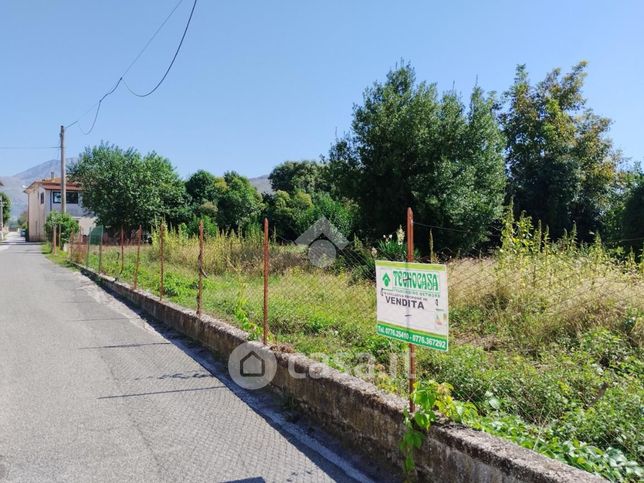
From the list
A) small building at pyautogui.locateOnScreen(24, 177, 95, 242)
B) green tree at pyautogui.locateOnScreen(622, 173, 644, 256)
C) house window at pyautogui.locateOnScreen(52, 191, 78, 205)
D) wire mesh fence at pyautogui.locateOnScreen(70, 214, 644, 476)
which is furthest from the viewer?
house window at pyautogui.locateOnScreen(52, 191, 78, 205)

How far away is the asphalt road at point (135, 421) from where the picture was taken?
135 inches

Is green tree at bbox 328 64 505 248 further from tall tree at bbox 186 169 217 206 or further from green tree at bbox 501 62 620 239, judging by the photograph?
tall tree at bbox 186 169 217 206

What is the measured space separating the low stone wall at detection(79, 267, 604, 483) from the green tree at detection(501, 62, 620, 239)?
21.1 m

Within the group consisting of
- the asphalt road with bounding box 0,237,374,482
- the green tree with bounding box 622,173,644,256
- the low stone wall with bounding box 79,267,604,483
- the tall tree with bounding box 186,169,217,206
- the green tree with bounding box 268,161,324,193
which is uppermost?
the green tree with bounding box 268,161,324,193

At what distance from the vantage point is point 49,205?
5078 centimetres

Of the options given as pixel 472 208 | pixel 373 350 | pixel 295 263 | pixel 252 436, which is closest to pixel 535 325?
pixel 373 350

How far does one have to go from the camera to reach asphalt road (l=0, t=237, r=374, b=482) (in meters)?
3.43

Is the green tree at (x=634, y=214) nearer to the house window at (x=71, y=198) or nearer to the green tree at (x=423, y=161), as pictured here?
the green tree at (x=423, y=161)

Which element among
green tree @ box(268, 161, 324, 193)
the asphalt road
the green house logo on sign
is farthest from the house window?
the green house logo on sign

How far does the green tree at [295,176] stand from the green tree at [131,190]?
1079cm

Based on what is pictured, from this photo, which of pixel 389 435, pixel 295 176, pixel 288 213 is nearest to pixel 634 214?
pixel 389 435

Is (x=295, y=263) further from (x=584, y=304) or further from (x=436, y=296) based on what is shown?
(x=436, y=296)

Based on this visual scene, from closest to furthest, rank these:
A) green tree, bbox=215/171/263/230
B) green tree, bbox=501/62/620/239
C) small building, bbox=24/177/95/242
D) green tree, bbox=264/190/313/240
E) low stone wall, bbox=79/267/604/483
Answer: low stone wall, bbox=79/267/604/483 < green tree, bbox=501/62/620/239 < green tree, bbox=264/190/313/240 < green tree, bbox=215/171/263/230 < small building, bbox=24/177/95/242

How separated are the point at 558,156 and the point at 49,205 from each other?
155 ft
